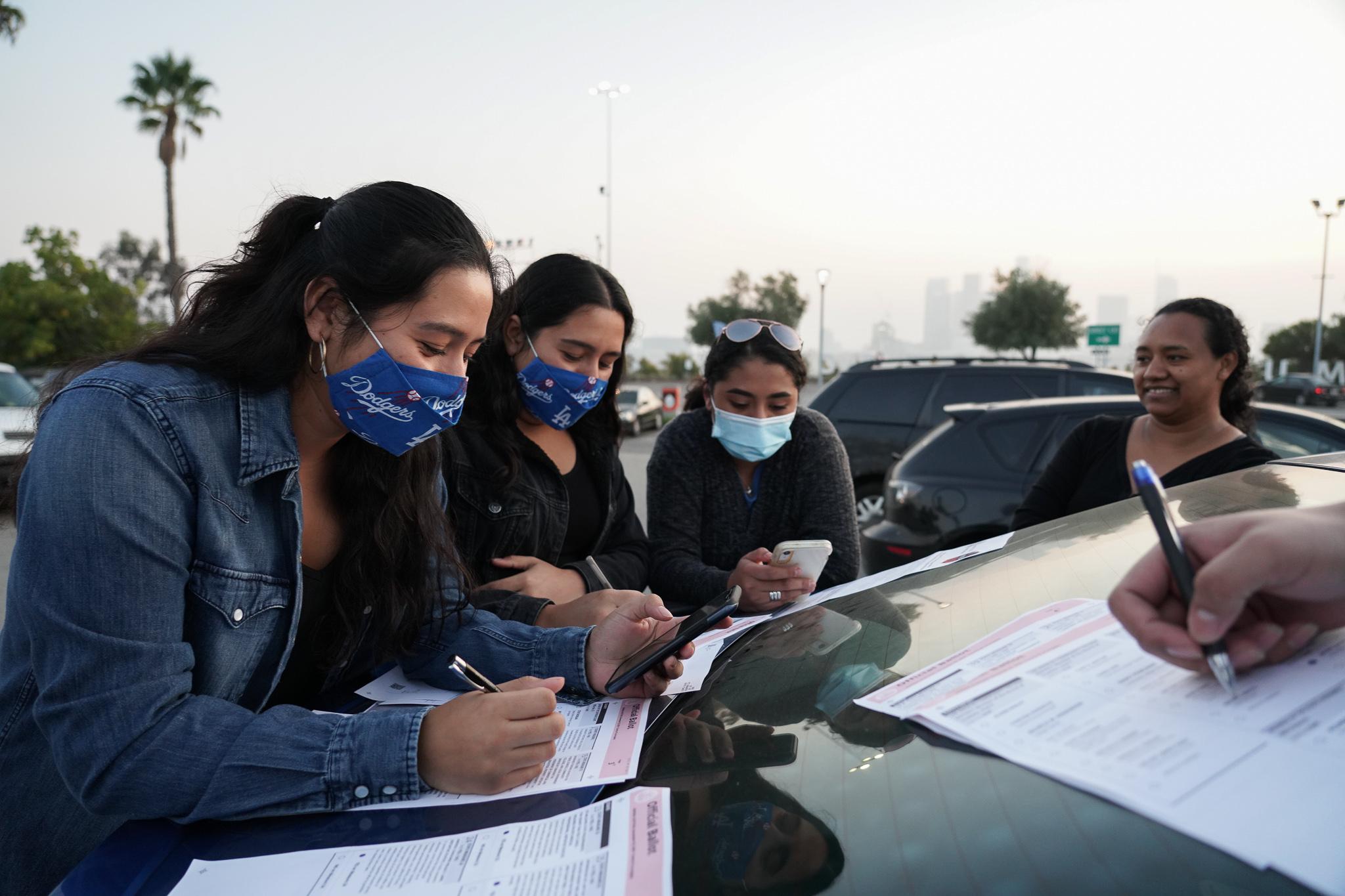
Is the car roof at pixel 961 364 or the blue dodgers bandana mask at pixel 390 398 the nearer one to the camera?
the blue dodgers bandana mask at pixel 390 398

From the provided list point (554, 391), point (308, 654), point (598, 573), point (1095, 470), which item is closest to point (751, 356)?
point (554, 391)

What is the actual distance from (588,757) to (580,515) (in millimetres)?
1529

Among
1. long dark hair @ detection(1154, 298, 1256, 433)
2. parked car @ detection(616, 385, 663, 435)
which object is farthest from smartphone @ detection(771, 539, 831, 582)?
parked car @ detection(616, 385, 663, 435)

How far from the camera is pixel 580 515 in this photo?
2791 millimetres

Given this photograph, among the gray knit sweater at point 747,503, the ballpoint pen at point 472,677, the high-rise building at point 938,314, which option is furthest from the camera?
the high-rise building at point 938,314

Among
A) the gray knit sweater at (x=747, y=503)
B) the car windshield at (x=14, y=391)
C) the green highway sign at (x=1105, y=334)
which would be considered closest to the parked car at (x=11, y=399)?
the car windshield at (x=14, y=391)

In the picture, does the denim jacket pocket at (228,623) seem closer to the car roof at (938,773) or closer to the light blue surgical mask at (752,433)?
the car roof at (938,773)

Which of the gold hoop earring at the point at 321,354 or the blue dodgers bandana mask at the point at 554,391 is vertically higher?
the gold hoop earring at the point at 321,354

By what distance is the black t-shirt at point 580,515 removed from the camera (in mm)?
2770

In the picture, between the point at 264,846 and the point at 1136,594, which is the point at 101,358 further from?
the point at 1136,594

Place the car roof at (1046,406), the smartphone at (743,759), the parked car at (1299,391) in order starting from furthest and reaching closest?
the parked car at (1299,391), the car roof at (1046,406), the smartphone at (743,759)

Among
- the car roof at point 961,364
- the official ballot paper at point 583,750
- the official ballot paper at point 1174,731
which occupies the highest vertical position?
the car roof at point 961,364

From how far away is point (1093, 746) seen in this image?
90 centimetres

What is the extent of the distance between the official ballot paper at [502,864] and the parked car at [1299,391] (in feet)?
133
